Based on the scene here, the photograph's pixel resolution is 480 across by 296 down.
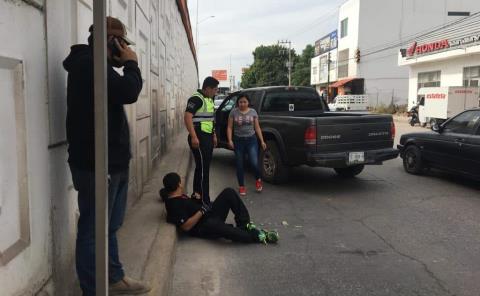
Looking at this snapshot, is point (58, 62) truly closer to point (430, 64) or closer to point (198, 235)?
point (198, 235)

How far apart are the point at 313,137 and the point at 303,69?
93160 millimetres

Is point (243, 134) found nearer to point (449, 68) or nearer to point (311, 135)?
point (311, 135)

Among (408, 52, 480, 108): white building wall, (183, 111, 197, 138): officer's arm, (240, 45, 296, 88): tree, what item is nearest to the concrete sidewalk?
(183, 111, 197, 138): officer's arm

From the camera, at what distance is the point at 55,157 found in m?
3.12

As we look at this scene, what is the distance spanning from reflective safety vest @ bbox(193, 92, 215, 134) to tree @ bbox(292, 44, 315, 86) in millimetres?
86822

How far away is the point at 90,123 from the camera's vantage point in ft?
9.77

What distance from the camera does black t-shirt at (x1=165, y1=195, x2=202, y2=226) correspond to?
533cm

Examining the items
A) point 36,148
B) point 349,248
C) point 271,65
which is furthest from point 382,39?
point 36,148

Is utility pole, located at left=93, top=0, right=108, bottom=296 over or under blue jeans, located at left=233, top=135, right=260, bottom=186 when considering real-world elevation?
over

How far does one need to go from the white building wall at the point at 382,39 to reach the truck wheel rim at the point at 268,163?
43816 millimetres

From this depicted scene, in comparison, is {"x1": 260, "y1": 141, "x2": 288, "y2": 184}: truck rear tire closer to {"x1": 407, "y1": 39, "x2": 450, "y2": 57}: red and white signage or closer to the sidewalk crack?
the sidewalk crack

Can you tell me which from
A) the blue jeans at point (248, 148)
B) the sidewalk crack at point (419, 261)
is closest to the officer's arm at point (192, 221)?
the sidewalk crack at point (419, 261)

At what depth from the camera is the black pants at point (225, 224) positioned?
5379mm

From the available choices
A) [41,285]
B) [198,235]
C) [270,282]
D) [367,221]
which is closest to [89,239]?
[41,285]
